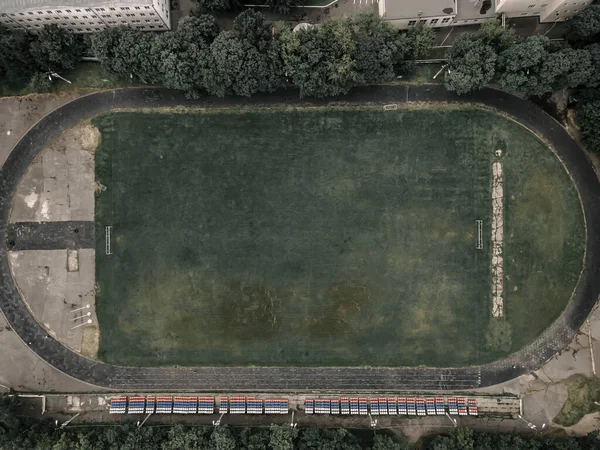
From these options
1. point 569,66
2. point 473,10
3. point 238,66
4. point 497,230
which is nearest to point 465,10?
point 473,10

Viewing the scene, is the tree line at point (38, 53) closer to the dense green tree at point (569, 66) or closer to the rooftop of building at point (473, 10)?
the rooftop of building at point (473, 10)

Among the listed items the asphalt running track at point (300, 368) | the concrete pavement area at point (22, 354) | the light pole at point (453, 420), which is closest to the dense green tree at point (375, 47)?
the asphalt running track at point (300, 368)

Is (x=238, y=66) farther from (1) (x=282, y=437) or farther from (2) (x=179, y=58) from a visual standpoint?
(1) (x=282, y=437)

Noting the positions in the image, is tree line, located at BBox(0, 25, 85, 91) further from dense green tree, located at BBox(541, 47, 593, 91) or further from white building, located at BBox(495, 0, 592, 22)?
dense green tree, located at BBox(541, 47, 593, 91)

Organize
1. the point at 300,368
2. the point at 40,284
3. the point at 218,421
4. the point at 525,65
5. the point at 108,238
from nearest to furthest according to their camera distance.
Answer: the point at 525,65 → the point at 218,421 → the point at 300,368 → the point at 108,238 → the point at 40,284

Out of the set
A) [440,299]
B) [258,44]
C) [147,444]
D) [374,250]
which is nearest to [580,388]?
[440,299]

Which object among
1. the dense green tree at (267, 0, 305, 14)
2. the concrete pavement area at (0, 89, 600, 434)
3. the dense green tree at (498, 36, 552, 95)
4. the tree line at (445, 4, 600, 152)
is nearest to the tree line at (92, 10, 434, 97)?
the dense green tree at (267, 0, 305, 14)
